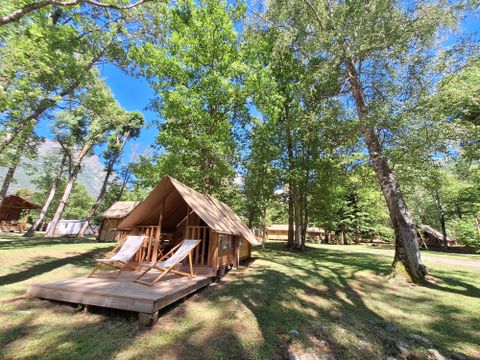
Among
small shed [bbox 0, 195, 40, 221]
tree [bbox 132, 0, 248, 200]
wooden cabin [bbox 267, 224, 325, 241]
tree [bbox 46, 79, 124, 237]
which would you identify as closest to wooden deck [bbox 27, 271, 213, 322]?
tree [bbox 132, 0, 248, 200]

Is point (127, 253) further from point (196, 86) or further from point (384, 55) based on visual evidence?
point (384, 55)

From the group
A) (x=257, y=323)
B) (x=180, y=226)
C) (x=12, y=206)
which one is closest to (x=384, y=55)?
(x=257, y=323)

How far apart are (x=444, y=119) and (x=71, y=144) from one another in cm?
2776

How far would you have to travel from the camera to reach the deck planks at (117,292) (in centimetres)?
471

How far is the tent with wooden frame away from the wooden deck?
6.27 ft

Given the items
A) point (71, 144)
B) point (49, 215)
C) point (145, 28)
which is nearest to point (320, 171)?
point (145, 28)

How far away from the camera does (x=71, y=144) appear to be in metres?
23.0

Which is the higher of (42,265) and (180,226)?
(180,226)

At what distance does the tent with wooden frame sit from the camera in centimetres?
832

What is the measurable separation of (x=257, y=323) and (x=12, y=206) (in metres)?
36.6

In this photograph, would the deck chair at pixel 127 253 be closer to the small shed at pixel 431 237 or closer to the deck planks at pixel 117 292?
the deck planks at pixel 117 292

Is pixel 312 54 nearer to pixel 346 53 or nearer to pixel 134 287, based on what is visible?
pixel 346 53

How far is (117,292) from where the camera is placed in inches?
201

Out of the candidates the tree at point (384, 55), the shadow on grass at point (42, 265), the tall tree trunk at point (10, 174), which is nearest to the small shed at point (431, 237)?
the tree at point (384, 55)
